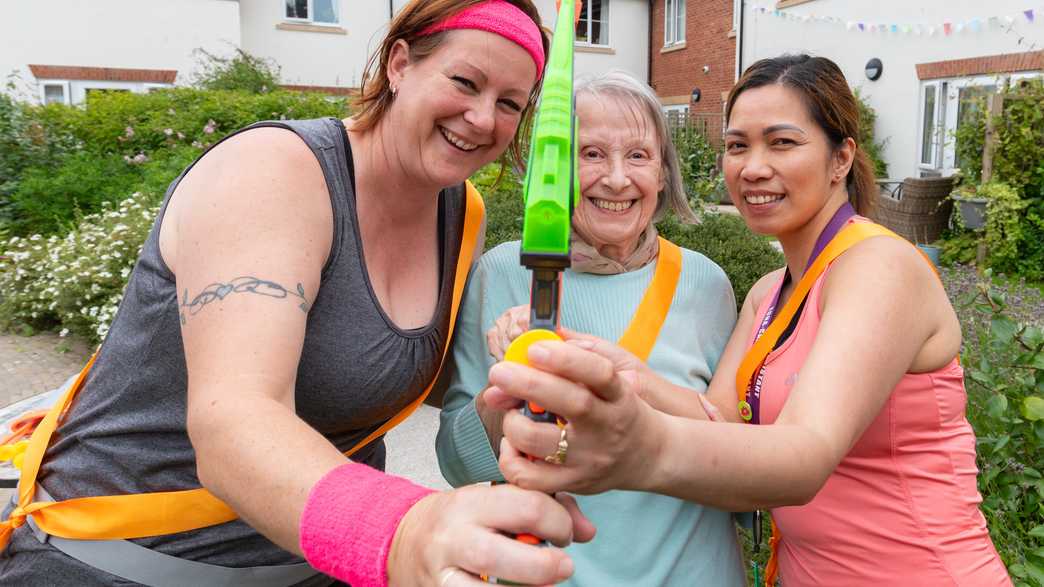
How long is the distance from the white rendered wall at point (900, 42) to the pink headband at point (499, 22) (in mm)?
10217

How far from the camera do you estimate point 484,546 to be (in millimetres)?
884

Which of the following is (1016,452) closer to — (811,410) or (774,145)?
(774,145)

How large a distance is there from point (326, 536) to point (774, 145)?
5.69ft

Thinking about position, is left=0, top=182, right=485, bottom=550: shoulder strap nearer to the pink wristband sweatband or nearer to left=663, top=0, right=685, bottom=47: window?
the pink wristband sweatband

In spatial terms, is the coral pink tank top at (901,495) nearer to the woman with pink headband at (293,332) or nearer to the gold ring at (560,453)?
the woman with pink headband at (293,332)

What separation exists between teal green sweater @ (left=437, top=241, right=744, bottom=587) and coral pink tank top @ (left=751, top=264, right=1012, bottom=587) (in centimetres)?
26

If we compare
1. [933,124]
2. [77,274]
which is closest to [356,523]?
[77,274]

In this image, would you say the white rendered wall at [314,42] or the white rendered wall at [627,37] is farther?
the white rendered wall at [627,37]

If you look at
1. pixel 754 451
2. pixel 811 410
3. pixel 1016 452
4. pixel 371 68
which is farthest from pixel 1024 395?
pixel 371 68

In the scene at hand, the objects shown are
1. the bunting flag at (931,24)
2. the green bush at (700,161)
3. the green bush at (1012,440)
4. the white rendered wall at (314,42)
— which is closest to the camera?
the green bush at (1012,440)

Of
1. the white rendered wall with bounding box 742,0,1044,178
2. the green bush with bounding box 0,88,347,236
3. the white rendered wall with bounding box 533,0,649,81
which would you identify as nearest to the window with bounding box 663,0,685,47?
the white rendered wall with bounding box 533,0,649,81

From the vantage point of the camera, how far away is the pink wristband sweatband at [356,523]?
3.20 feet

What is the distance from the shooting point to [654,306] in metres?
2.20

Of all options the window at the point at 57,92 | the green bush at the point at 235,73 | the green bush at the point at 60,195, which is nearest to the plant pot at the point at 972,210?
the green bush at the point at 60,195
